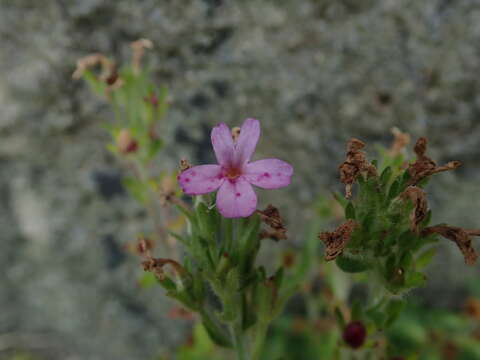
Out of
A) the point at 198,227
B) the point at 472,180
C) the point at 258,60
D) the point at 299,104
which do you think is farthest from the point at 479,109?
the point at 198,227

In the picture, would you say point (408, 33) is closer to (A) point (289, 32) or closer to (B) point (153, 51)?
(A) point (289, 32)

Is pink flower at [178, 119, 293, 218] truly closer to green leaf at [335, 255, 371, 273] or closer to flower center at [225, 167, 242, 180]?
flower center at [225, 167, 242, 180]

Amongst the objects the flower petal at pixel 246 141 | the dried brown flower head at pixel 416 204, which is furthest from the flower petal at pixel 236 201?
the dried brown flower head at pixel 416 204

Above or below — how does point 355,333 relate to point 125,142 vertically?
below

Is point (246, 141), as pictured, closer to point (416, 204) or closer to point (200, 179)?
point (200, 179)

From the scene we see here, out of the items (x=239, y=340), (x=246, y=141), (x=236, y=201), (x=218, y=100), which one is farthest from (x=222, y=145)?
(x=218, y=100)

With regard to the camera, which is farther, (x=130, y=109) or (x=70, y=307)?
(x=70, y=307)
